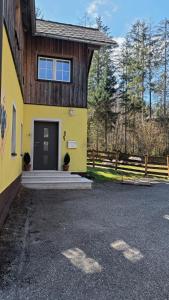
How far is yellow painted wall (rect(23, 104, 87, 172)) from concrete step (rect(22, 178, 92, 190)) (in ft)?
6.26

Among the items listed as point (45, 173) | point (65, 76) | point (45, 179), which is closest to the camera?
point (45, 179)

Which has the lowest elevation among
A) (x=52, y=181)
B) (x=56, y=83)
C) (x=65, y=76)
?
(x=52, y=181)

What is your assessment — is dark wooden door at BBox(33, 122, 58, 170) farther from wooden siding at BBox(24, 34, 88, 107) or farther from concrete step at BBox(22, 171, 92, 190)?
concrete step at BBox(22, 171, 92, 190)

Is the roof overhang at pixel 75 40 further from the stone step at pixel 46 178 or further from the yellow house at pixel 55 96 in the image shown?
the stone step at pixel 46 178

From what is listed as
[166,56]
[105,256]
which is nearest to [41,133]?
[105,256]

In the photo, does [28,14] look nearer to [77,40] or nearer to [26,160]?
[77,40]

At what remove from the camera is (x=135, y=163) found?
16.2 meters

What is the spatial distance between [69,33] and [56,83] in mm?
1996

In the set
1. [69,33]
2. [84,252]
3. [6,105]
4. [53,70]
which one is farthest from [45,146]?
[84,252]

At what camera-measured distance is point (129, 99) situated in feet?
85.5

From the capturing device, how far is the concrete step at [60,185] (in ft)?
30.0

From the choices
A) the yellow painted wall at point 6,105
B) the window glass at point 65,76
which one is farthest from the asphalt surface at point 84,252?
the window glass at point 65,76

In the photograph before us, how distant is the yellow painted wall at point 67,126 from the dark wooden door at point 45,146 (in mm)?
265

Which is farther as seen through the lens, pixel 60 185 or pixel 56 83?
pixel 56 83
